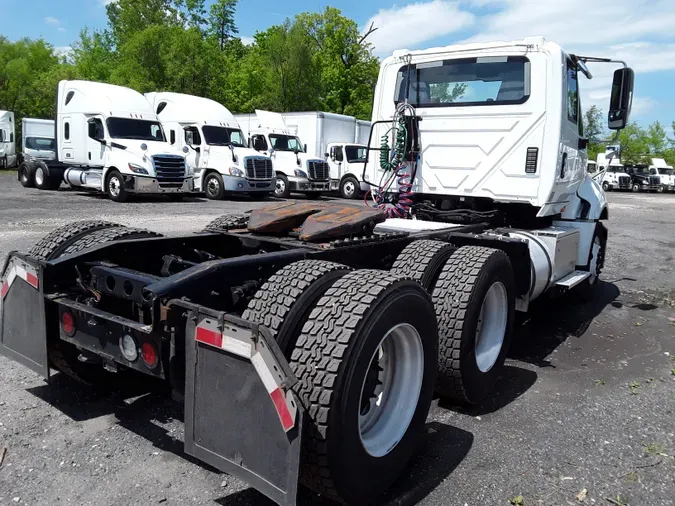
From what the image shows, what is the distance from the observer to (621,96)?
6.09m

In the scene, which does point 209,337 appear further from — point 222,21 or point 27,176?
point 222,21

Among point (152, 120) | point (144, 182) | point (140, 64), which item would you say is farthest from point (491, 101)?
point (140, 64)

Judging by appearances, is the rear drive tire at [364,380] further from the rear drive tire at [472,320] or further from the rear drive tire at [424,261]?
the rear drive tire at [424,261]

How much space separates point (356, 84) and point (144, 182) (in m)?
31.7

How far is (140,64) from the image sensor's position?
36.5 metres

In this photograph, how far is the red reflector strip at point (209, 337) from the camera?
7.68 ft

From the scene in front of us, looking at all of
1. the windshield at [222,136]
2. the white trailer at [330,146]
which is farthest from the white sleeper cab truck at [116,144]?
the white trailer at [330,146]

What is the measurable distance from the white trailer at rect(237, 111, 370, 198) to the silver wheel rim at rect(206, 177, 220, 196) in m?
5.16

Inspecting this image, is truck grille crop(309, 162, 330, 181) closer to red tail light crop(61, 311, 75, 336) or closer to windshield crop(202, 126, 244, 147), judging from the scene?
windshield crop(202, 126, 244, 147)

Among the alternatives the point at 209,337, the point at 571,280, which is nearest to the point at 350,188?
the point at 571,280

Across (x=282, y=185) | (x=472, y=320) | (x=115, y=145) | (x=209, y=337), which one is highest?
(x=115, y=145)

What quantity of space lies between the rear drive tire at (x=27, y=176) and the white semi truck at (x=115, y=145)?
2.97 m

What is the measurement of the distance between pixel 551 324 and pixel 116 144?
15.4 metres

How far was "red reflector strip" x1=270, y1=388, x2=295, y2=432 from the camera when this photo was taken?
2.20 metres
